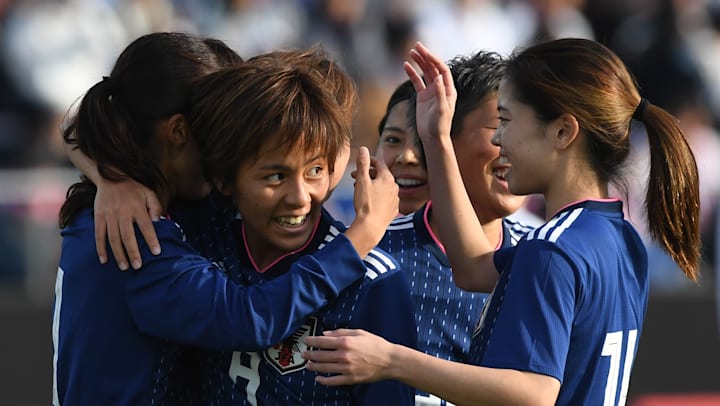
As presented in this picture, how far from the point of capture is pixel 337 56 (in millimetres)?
7109

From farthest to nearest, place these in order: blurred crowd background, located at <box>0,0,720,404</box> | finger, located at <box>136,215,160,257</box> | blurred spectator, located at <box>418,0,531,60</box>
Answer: blurred spectator, located at <box>418,0,531,60</box> → blurred crowd background, located at <box>0,0,720,404</box> → finger, located at <box>136,215,160,257</box>

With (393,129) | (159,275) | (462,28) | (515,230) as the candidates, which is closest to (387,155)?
(393,129)

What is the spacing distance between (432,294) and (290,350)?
1.80ft

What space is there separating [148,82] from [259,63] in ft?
0.92

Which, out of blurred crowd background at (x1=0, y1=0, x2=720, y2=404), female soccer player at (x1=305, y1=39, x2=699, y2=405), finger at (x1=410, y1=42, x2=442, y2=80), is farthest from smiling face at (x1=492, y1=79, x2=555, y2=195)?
blurred crowd background at (x1=0, y1=0, x2=720, y2=404)

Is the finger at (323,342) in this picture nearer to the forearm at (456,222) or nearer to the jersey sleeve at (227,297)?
the jersey sleeve at (227,297)

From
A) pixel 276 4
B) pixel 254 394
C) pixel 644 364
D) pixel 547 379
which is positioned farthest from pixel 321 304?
pixel 276 4

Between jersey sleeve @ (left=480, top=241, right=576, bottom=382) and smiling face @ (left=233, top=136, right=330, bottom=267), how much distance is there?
54cm

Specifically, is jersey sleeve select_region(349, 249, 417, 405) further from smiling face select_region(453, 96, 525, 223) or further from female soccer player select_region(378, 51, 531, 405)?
smiling face select_region(453, 96, 525, 223)

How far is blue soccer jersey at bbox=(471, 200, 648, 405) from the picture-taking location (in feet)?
8.35

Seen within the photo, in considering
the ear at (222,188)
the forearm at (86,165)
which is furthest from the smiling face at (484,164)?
the forearm at (86,165)

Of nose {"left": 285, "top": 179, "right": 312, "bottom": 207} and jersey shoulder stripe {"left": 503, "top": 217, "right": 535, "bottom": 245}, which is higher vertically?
nose {"left": 285, "top": 179, "right": 312, "bottom": 207}

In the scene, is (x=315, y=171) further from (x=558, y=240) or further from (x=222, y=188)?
(x=558, y=240)

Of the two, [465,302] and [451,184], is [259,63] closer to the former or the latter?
[451,184]
